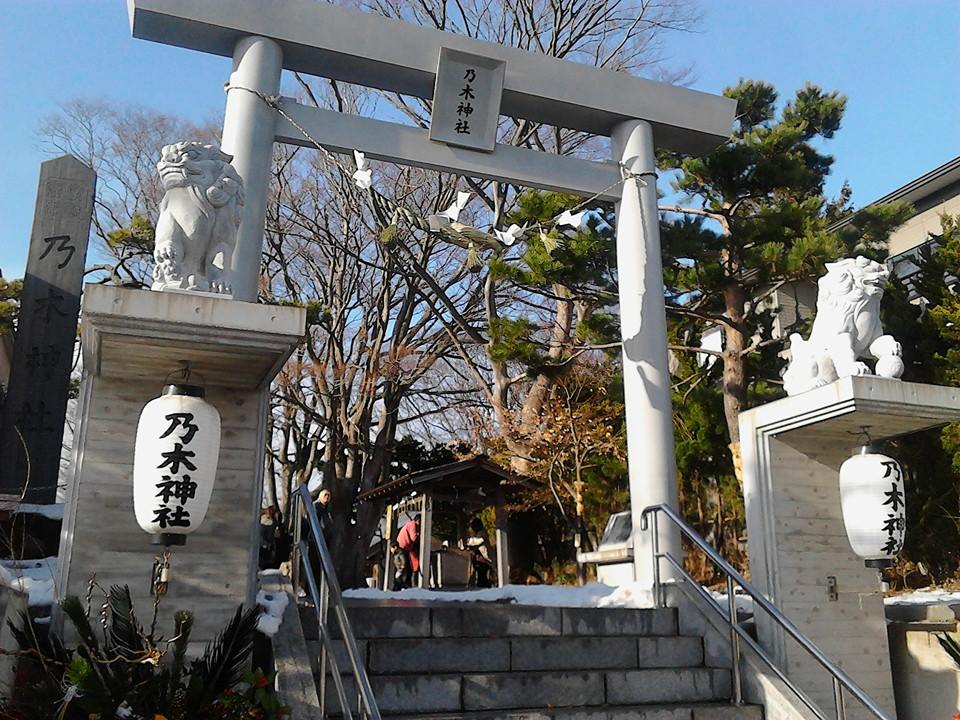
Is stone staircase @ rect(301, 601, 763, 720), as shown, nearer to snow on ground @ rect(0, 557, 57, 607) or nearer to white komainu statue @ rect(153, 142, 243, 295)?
snow on ground @ rect(0, 557, 57, 607)

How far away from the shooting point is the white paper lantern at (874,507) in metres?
6.01

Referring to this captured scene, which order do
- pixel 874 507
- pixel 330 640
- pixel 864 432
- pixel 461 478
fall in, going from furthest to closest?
pixel 461 478 → pixel 864 432 → pixel 874 507 → pixel 330 640

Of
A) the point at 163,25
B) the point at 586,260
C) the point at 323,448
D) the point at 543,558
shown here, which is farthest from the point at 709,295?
the point at 323,448

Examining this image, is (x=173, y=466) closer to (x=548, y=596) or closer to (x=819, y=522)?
(x=548, y=596)

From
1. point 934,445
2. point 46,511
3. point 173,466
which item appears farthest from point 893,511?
point 46,511

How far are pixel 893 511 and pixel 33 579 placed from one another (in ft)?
19.5

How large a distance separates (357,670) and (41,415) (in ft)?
24.1

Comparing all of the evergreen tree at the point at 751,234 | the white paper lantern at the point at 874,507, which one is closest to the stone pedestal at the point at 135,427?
the white paper lantern at the point at 874,507

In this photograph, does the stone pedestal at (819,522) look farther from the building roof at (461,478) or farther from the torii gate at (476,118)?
the building roof at (461,478)

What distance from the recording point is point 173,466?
4625 mm

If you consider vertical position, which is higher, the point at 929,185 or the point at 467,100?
the point at 929,185

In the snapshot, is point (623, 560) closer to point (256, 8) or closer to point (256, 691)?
point (256, 691)

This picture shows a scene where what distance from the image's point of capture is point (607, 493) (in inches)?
547

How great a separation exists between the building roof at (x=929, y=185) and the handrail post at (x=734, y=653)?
10.9 meters
